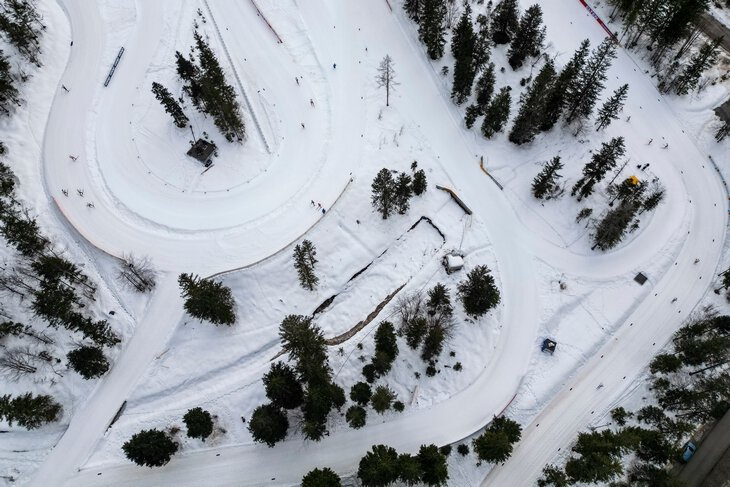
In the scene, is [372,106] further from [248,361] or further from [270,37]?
[248,361]

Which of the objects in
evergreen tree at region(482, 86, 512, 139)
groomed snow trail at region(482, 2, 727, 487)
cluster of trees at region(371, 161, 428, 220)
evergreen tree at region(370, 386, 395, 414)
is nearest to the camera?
evergreen tree at region(370, 386, 395, 414)

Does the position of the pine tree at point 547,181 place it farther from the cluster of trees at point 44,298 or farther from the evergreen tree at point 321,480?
the cluster of trees at point 44,298

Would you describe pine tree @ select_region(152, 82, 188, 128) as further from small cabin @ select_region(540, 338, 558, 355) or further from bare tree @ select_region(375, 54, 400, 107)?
small cabin @ select_region(540, 338, 558, 355)

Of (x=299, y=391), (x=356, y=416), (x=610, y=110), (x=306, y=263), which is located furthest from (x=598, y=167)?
(x=299, y=391)

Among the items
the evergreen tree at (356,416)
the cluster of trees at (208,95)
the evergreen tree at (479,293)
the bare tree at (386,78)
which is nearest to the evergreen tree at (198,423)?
the evergreen tree at (356,416)

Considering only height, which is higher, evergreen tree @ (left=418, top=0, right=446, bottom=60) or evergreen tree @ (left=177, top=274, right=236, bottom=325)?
evergreen tree @ (left=418, top=0, right=446, bottom=60)

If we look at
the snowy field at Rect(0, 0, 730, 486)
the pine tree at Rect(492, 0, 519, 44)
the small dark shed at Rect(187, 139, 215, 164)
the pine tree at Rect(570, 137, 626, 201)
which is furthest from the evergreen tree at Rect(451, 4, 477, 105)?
the small dark shed at Rect(187, 139, 215, 164)

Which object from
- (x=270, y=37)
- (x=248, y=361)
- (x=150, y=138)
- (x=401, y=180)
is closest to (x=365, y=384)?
(x=248, y=361)
